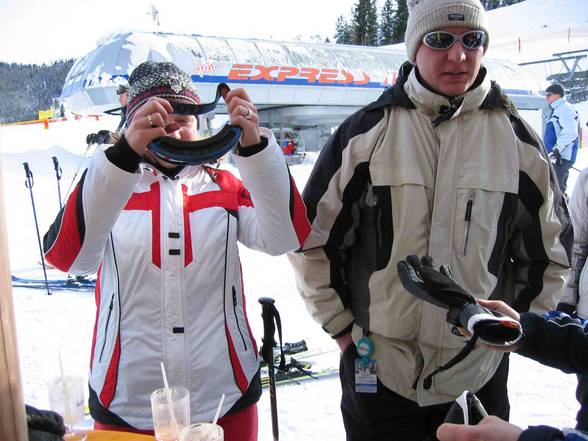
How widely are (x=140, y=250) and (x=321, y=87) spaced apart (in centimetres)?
1840

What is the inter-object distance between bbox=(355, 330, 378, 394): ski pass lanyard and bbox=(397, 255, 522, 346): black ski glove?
46 centimetres

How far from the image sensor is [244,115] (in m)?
1.28

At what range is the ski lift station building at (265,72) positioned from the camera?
15.5 m

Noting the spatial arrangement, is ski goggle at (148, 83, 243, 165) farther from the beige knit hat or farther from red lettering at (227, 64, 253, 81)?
red lettering at (227, 64, 253, 81)

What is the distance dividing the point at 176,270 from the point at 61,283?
4423 millimetres

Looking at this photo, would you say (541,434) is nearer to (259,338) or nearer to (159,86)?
(159,86)

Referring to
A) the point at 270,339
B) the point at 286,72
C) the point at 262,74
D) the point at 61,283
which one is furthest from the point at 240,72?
the point at 270,339

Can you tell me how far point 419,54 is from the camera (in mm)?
1691

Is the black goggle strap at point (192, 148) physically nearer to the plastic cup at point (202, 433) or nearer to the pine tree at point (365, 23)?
the plastic cup at point (202, 433)

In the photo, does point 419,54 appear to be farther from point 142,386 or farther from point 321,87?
point 321,87

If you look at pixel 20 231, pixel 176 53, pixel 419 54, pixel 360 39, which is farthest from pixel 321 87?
pixel 360 39

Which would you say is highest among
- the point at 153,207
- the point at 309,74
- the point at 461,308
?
the point at 309,74

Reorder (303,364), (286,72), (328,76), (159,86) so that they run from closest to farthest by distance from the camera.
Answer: (159,86), (303,364), (286,72), (328,76)

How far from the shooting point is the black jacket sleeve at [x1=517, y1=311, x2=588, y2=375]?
4.35ft
